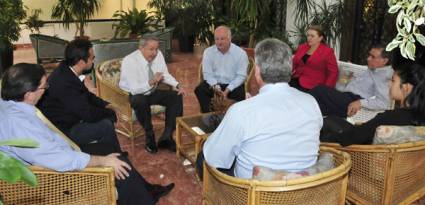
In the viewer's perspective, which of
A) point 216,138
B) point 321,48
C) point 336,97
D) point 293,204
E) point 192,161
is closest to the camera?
point 293,204

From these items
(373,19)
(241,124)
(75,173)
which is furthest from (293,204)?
(373,19)

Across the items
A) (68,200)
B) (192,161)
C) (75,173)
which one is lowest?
(192,161)

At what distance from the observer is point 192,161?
3.61 metres

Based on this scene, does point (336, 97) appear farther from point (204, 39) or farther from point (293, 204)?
point (204, 39)

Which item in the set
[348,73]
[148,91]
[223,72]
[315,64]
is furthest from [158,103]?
[348,73]

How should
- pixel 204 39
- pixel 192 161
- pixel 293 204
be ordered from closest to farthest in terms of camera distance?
pixel 293 204 < pixel 192 161 < pixel 204 39

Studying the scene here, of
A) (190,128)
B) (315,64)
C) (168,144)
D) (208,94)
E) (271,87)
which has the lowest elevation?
(168,144)

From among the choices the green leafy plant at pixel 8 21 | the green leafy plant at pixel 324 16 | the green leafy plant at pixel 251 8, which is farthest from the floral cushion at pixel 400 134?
the green leafy plant at pixel 8 21

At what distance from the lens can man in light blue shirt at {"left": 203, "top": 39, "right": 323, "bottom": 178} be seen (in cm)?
199

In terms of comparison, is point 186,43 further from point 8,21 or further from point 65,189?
point 65,189

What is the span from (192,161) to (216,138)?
1.52 metres

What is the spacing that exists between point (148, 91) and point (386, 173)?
2.42 m

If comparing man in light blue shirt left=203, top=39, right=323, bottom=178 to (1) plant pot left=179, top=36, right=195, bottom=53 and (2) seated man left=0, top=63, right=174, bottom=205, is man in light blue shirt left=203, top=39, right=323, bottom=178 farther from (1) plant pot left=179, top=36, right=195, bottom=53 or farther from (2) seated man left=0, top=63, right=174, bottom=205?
(1) plant pot left=179, top=36, right=195, bottom=53

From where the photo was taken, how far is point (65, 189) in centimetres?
214
